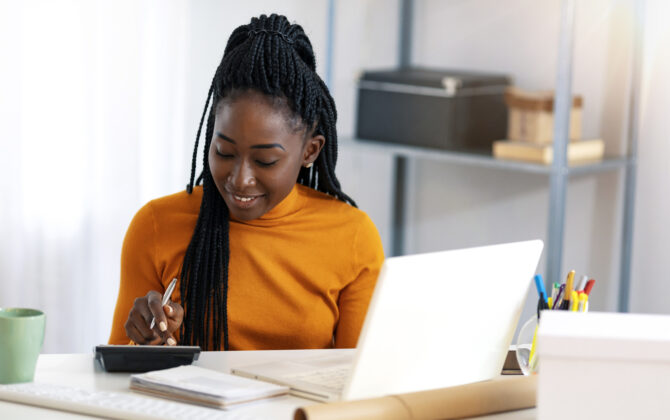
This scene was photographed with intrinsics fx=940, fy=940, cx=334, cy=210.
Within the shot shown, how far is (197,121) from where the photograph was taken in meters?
2.73

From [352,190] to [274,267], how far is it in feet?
5.44

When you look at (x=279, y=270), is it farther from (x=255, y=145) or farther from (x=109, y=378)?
(x=109, y=378)

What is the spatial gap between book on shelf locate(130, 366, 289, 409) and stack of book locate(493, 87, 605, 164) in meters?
1.58

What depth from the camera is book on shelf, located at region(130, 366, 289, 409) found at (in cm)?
106

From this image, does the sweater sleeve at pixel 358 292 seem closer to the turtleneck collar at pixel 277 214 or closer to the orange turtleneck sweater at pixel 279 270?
the orange turtleneck sweater at pixel 279 270

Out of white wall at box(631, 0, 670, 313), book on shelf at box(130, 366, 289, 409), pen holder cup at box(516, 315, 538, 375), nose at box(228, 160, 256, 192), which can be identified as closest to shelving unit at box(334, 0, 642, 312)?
white wall at box(631, 0, 670, 313)

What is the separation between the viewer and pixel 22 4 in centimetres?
226

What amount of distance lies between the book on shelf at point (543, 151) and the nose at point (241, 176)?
1300 millimetres

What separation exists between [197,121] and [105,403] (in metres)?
1.76

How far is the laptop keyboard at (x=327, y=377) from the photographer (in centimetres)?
113

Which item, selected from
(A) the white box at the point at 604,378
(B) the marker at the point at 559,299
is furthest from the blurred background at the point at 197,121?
(A) the white box at the point at 604,378

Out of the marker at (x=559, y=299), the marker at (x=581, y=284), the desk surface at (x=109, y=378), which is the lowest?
the desk surface at (x=109, y=378)

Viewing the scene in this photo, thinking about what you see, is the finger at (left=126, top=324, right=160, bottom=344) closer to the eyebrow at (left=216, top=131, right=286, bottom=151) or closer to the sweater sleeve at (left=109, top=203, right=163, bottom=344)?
the sweater sleeve at (left=109, top=203, right=163, bottom=344)

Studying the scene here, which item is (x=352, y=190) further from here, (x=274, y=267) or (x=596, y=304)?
(x=274, y=267)
